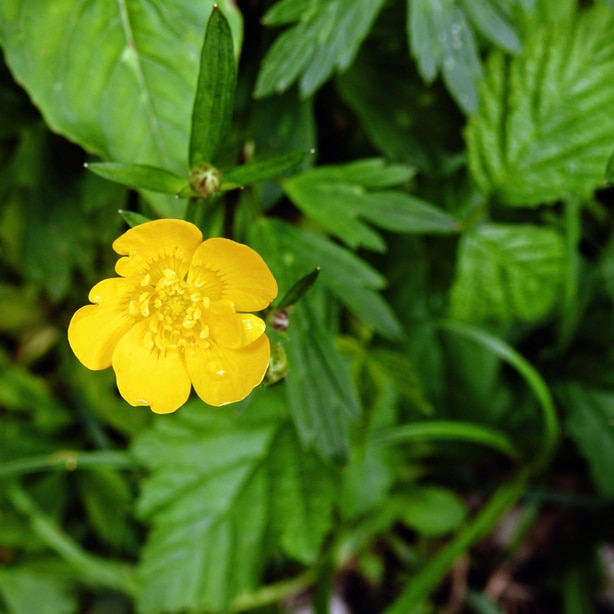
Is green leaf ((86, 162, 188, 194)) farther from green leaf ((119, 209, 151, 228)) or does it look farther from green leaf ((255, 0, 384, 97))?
green leaf ((255, 0, 384, 97))

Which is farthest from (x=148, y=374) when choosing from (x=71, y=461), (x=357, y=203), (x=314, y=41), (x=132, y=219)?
(x=71, y=461)

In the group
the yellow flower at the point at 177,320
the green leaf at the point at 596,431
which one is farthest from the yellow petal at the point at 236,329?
the green leaf at the point at 596,431

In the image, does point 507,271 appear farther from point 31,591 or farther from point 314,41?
point 31,591

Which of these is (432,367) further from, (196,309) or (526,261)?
(196,309)

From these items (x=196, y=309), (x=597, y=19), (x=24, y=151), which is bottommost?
(x=24, y=151)

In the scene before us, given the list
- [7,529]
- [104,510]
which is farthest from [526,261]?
[7,529]

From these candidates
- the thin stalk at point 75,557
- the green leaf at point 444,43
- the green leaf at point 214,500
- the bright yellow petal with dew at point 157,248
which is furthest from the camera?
the thin stalk at point 75,557

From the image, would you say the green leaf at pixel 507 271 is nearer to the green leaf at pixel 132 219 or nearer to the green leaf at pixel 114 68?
the green leaf at pixel 114 68
